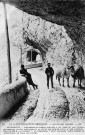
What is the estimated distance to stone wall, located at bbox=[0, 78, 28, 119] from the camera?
760 cm

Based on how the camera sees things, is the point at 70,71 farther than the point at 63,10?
Yes

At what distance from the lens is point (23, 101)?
891 cm

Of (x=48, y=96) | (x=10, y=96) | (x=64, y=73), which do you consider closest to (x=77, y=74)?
(x=64, y=73)

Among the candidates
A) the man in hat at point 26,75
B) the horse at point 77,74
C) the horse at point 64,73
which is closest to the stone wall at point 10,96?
the man in hat at point 26,75

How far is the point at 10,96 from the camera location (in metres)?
8.19

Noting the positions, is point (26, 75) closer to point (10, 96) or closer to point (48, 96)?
point (48, 96)

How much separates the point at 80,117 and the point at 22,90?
290 centimetres

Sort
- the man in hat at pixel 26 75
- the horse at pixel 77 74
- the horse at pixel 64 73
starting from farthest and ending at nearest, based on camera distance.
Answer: the horse at pixel 64 73 → the horse at pixel 77 74 → the man in hat at pixel 26 75

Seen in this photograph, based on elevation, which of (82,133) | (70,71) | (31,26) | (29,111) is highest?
(31,26)

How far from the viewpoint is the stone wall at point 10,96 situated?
24.9 ft

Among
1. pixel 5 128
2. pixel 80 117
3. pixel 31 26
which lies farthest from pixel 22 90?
pixel 31 26

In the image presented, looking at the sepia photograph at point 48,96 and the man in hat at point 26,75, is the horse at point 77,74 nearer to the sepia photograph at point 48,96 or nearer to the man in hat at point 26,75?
the sepia photograph at point 48,96

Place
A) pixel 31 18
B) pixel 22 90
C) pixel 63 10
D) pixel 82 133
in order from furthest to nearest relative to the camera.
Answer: pixel 31 18 < pixel 22 90 < pixel 63 10 < pixel 82 133

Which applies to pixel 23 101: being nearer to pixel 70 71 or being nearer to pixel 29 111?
pixel 29 111
